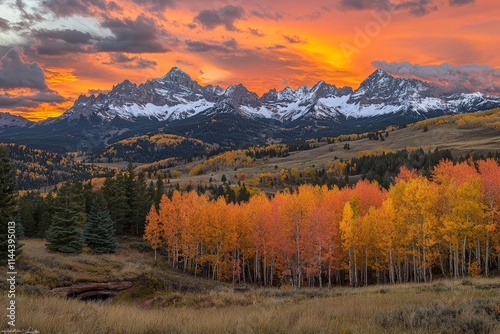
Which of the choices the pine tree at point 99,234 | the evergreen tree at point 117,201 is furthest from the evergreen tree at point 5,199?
the evergreen tree at point 117,201

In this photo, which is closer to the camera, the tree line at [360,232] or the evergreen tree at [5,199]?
the evergreen tree at [5,199]

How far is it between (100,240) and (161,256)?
19059 mm

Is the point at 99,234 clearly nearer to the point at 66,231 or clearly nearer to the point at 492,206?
the point at 66,231

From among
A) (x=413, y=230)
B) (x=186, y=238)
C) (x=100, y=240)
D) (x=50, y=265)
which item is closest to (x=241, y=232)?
(x=186, y=238)

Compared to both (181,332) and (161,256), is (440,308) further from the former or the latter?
(161,256)

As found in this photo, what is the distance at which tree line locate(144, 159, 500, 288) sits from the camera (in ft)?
151

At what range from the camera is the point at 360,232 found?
51.3 meters

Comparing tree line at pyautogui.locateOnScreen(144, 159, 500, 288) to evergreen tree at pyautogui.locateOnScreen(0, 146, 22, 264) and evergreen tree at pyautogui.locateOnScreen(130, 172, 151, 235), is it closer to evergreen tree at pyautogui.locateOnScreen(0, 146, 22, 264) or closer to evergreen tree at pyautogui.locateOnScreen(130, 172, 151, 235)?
evergreen tree at pyautogui.locateOnScreen(130, 172, 151, 235)

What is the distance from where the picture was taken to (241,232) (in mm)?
61125

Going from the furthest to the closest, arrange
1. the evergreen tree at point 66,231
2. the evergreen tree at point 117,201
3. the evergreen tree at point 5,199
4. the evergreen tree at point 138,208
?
1. the evergreen tree at point 138,208
2. the evergreen tree at point 117,201
3. the evergreen tree at point 66,231
4. the evergreen tree at point 5,199

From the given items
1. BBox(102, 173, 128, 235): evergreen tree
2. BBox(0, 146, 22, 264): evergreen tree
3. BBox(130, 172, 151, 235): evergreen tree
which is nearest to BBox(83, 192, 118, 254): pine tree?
BBox(102, 173, 128, 235): evergreen tree

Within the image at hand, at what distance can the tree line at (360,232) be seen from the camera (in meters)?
46.1

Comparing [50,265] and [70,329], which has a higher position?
[70,329]

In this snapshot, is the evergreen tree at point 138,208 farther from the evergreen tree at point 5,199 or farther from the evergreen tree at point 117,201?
the evergreen tree at point 5,199
